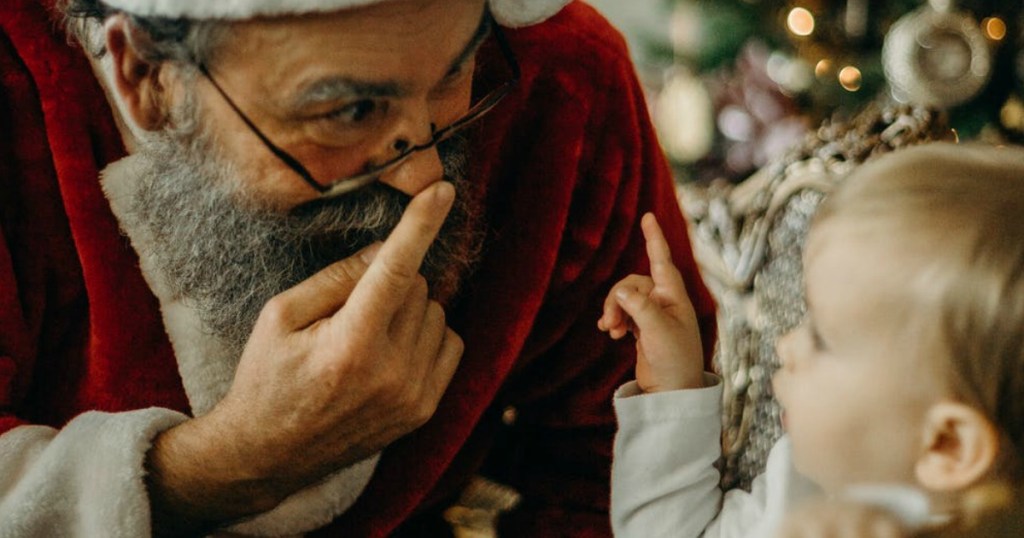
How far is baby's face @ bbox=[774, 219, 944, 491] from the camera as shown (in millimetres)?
621

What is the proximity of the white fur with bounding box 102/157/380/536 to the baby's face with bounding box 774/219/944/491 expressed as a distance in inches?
17.4

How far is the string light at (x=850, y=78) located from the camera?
159 centimetres

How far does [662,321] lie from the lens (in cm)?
83

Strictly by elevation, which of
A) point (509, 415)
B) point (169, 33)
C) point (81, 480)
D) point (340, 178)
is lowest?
point (509, 415)

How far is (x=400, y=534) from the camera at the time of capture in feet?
3.64

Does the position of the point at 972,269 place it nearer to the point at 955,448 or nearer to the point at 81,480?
the point at 955,448

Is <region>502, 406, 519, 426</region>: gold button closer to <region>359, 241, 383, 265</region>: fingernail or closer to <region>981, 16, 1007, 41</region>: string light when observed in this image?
<region>359, 241, 383, 265</region>: fingernail

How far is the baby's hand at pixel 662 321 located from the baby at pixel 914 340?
0.11 metres

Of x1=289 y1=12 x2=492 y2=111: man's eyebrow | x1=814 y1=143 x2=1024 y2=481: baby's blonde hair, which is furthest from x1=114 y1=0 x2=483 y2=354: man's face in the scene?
x1=814 y1=143 x2=1024 y2=481: baby's blonde hair

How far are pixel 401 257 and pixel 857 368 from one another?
341 mm

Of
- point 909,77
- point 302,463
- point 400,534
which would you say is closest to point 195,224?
point 302,463

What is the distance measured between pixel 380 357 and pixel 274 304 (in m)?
0.10

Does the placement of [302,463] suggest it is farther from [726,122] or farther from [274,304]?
[726,122]

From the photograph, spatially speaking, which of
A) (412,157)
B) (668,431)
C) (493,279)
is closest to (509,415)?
(493,279)
